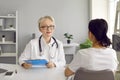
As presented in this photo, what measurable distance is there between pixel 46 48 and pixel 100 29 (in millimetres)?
983

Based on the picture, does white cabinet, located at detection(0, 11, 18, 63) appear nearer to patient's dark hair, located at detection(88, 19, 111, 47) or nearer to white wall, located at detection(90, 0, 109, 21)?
white wall, located at detection(90, 0, 109, 21)

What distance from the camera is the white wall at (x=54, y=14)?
15.8 feet

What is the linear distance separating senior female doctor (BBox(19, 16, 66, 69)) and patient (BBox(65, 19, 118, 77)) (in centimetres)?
78

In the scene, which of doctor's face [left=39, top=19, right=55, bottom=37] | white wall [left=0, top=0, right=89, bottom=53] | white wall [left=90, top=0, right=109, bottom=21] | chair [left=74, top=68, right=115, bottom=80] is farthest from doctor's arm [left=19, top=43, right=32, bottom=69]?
white wall [left=90, top=0, right=109, bottom=21]

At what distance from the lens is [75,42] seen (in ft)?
16.5

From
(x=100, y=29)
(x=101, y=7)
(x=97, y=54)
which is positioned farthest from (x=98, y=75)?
(x=101, y=7)

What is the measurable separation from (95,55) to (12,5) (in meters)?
3.57

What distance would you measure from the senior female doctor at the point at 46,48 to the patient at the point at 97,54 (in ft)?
2.54

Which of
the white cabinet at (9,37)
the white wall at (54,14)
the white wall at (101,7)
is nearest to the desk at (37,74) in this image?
the white cabinet at (9,37)

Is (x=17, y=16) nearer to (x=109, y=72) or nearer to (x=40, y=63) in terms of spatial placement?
(x=40, y=63)

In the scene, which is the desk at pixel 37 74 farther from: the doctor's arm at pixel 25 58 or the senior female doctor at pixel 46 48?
the senior female doctor at pixel 46 48

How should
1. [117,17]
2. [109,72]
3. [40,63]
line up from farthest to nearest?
[117,17] → [40,63] → [109,72]

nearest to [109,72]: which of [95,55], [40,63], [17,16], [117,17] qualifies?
[95,55]

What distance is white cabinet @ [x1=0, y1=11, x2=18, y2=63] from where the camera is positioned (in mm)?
4586
